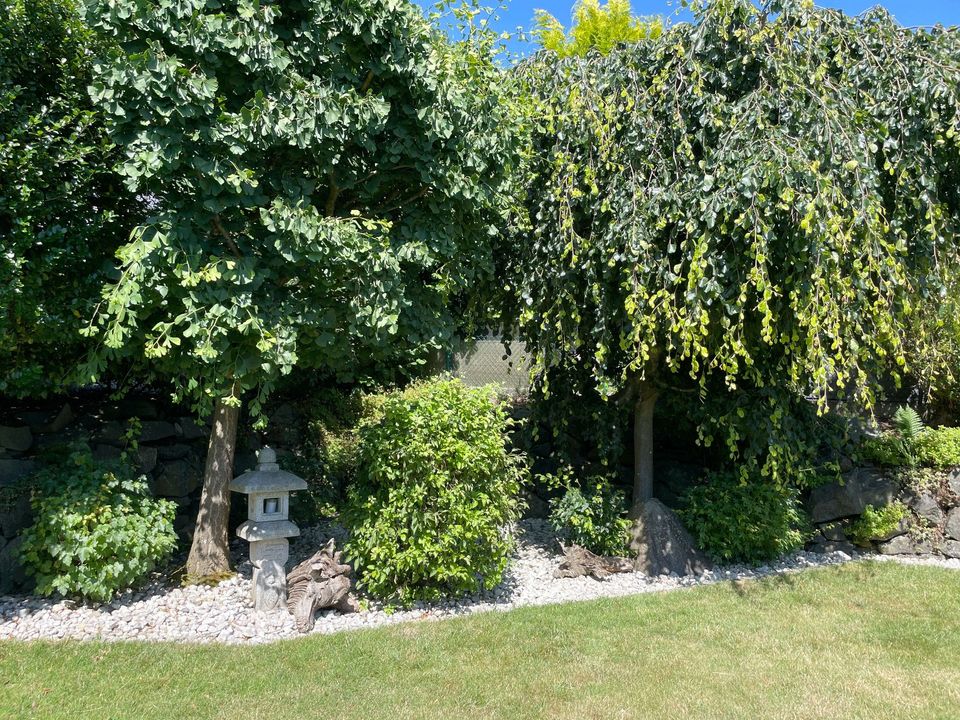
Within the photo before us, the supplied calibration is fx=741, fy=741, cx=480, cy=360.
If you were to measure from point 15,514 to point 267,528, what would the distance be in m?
1.64

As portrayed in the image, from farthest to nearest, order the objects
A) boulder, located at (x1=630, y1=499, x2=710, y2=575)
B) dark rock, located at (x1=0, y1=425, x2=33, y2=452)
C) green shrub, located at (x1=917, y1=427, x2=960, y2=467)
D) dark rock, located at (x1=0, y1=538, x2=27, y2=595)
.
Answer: green shrub, located at (x1=917, y1=427, x2=960, y2=467), boulder, located at (x1=630, y1=499, x2=710, y2=575), dark rock, located at (x1=0, y1=425, x2=33, y2=452), dark rock, located at (x1=0, y1=538, x2=27, y2=595)

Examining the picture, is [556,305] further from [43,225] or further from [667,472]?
[43,225]

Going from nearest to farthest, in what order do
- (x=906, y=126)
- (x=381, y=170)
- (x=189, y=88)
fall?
1. (x=189, y=88)
2. (x=381, y=170)
3. (x=906, y=126)

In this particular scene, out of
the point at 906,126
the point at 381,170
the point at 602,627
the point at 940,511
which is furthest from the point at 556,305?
the point at 940,511

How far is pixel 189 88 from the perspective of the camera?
377 cm

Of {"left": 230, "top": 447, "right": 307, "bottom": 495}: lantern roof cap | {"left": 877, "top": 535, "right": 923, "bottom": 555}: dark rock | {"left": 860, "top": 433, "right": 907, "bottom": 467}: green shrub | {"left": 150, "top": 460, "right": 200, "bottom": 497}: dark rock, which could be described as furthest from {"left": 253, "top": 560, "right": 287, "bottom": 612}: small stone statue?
{"left": 860, "top": 433, "right": 907, "bottom": 467}: green shrub

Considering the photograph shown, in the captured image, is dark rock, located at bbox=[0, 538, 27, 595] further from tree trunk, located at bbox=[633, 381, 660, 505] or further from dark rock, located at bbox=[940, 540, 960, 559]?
dark rock, located at bbox=[940, 540, 960, 559]

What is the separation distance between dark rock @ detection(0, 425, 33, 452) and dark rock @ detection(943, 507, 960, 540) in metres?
7.34

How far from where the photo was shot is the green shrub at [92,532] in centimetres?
434

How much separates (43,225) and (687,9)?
463 cm

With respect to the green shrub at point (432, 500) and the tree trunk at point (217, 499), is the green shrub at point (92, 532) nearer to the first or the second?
the tree trunk at point (217, 499)

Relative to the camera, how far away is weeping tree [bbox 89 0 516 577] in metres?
3.83

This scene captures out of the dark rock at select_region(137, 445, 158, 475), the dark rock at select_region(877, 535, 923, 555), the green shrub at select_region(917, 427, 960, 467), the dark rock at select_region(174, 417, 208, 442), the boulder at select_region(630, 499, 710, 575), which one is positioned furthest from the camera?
the green shrub at select_region(917, 427, 960, 467)

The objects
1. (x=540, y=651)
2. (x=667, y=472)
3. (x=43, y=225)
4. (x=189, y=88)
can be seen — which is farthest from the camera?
(x=667, y=472)
